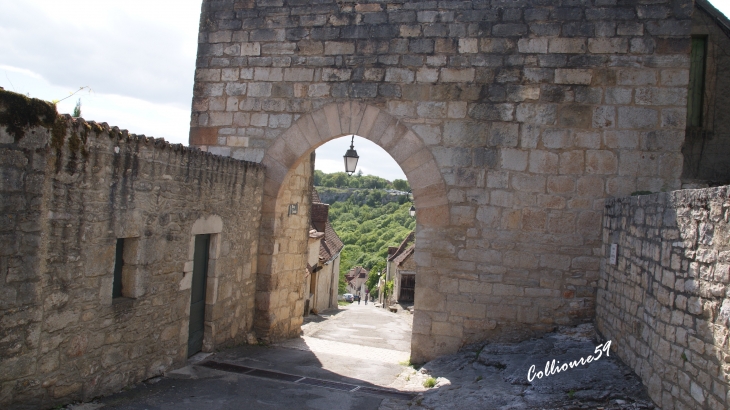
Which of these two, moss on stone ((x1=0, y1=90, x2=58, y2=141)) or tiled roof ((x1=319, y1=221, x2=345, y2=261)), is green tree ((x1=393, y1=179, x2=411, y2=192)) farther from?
moss on stone ((x1=0, y1=90, x2=58, y2=141))

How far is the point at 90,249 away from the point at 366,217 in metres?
67.7

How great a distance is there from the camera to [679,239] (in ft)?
12.7

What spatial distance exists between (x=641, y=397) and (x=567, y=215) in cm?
289

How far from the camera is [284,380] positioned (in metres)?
6.19

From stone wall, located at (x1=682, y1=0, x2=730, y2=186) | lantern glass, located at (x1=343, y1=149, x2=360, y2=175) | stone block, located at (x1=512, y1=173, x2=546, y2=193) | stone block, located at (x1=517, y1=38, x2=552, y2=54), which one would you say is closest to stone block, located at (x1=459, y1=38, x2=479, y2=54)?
stone block, located at (x1=517, y1=38, x2=552, y2=54)

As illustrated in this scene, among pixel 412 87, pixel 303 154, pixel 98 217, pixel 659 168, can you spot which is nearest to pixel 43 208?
pixel 98 217

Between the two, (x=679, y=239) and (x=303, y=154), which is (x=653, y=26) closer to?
(x=679, y=239)

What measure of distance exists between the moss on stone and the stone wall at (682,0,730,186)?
7.70 metres

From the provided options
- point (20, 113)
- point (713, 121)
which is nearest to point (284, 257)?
point (20, 113)

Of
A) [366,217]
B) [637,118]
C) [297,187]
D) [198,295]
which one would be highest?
[637,118]

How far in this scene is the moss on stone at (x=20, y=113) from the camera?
3.70 meters

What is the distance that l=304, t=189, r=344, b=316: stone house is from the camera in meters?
14.5

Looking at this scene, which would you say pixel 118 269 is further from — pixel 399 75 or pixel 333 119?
pixel 399 75

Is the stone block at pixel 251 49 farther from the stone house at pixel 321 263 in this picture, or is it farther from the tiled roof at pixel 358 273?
the tiled roof at pixel 358 273
